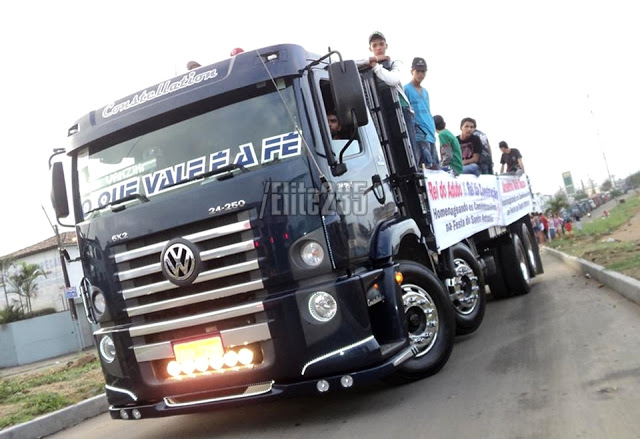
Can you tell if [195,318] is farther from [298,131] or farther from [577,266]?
[577,266]

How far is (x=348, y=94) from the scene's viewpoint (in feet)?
13.8

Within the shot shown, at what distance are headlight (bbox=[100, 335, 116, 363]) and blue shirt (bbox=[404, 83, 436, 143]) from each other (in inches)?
139

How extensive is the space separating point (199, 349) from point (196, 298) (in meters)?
0.36

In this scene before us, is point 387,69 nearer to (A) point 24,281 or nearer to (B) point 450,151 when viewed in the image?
(B) point 450,151

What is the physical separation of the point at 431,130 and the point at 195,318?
3472 mm

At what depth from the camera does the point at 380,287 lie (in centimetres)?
452

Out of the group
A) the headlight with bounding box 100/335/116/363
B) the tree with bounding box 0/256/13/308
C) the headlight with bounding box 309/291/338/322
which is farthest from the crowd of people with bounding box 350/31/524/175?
the tree with bounding box 0/256/13/308

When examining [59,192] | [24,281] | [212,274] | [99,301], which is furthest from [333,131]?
[24,281]

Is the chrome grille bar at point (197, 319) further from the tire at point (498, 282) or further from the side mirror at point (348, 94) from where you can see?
the tire at point (498, 282)

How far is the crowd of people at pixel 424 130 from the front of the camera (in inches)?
227

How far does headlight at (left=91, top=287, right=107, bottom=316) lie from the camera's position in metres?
4.74

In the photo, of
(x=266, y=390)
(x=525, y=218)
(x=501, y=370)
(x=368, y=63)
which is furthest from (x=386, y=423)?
(x=525, y=218)

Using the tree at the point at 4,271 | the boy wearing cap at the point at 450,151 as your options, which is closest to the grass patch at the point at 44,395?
the boy wearing cap at the point at 450,151

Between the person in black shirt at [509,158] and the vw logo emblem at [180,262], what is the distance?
979 centimetres
